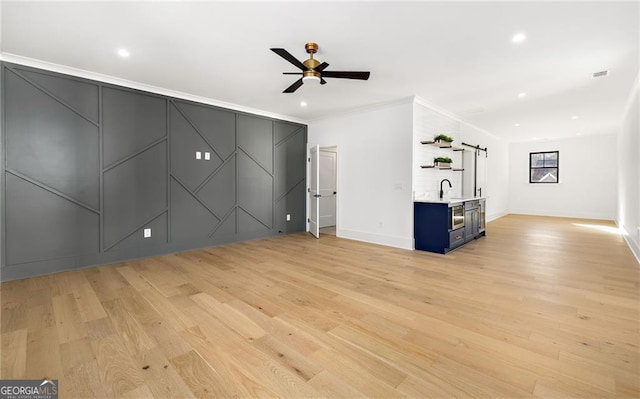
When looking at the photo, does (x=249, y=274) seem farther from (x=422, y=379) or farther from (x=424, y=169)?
(x=424, y=169)

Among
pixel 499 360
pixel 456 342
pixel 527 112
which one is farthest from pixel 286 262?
pixel 527 112

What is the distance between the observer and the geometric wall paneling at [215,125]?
200 inches

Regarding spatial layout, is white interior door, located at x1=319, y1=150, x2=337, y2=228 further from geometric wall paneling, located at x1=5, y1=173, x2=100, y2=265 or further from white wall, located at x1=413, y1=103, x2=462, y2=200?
geometric wall paneling, located at x1=5, y1=173, x2=100, y2=265

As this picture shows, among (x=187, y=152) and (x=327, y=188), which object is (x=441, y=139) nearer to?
(x=327, y=188)

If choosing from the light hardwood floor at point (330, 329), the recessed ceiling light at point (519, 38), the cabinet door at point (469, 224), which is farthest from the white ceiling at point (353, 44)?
the light hardwood floor at point (330, 329)

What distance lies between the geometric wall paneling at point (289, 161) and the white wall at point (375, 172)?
687mm

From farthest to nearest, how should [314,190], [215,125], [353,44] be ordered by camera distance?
1. [314,190]
2. [215,125]
3. [353,44]

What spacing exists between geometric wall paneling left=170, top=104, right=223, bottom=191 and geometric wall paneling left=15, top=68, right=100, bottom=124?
1060mm

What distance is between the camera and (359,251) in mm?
5027

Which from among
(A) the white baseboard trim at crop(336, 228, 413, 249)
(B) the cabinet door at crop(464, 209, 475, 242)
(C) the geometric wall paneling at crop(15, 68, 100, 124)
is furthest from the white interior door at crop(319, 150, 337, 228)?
(C) the geometric wall paneling at crop(15, 68, 100, 124)

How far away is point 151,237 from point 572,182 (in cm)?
1261

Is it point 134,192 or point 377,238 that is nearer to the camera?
point 134,192

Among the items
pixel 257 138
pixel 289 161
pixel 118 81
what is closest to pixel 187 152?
pixel 118 81

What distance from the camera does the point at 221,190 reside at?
5496 millimetres
